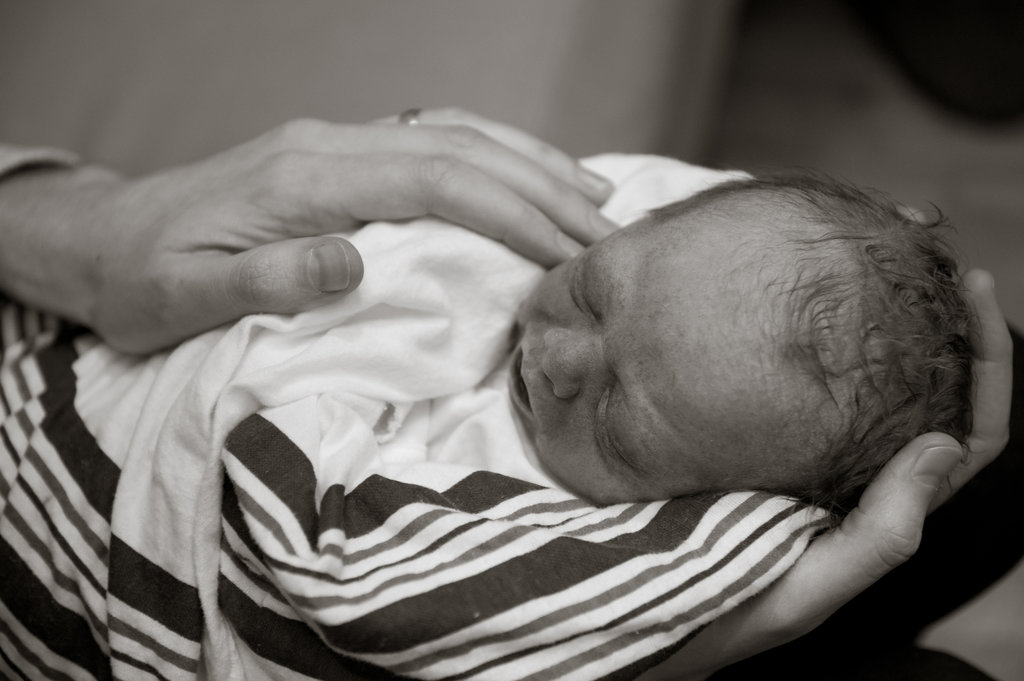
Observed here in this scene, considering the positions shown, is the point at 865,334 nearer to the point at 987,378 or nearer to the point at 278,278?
the point at 987,378

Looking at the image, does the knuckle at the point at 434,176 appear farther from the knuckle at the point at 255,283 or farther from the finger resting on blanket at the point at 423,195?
the knuckle at the point at 255,283

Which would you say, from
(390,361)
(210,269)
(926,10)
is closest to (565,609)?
(390,361)

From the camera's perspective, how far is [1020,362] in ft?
3.44

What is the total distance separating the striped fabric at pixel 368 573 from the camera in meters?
0.68

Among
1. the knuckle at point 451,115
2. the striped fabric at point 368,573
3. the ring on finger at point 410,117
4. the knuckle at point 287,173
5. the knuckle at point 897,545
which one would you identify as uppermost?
the knuckle at point 451,115

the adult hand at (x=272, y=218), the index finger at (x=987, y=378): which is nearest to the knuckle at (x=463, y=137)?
the adult hand at (x=272, y=218)

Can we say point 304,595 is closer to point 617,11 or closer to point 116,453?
point 116,453

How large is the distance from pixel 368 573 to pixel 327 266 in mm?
284

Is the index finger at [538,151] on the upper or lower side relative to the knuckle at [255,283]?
upper

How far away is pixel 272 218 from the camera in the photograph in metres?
0.90

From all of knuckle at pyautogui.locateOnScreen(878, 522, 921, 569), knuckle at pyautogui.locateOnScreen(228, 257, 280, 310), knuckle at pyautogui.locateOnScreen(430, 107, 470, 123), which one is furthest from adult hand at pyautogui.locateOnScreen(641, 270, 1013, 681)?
knuckle at pyautogui.locateOnScreen(430, 107, 470, 123)

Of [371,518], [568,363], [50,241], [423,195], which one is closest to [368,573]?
[371,518]

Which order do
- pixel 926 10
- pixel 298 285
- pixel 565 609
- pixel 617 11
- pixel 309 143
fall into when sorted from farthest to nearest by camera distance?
pixel 926 10, pixel 617 11, pixel 309 143, pixel 298 285, pixel 565 609

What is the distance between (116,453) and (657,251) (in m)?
0.61
